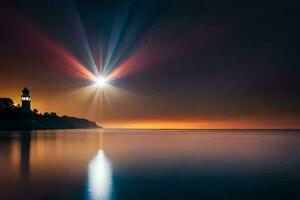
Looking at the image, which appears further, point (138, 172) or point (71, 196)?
point (138, 172)

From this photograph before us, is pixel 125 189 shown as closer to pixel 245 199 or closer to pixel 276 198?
pixel 245 199

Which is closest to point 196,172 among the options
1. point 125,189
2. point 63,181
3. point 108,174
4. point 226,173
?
point 226,173

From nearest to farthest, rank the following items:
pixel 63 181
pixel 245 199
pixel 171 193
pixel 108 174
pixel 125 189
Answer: pixel 245 199, pixel 171 193, pixel 125 189, pixel 63 181, pixel 108 174

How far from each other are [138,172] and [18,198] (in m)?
16.2

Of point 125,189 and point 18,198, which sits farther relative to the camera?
point 125,189

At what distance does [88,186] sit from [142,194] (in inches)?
217

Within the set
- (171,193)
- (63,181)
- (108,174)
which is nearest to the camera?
(171,193)

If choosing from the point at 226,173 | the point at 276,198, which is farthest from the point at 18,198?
the point at 226,173

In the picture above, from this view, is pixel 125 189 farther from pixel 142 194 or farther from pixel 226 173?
pixel 226 173

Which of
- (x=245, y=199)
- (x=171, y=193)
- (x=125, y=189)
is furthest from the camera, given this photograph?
(x=125, y=189)

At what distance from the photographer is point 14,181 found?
97.5ft

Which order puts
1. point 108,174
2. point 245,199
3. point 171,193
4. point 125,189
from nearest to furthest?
point 245,199
point 171,193
point 125,189
point 108,174

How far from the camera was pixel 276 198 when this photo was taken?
22.6m

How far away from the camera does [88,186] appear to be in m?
26.8
